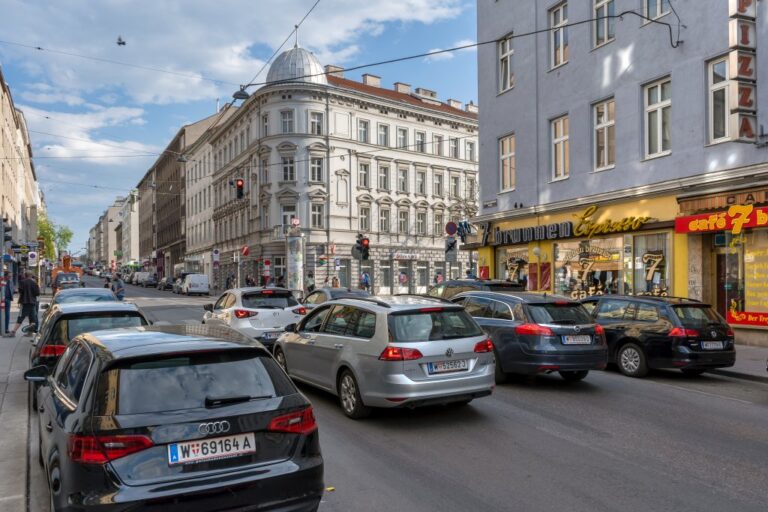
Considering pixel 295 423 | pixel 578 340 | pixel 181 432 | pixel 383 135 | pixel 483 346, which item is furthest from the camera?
pixel 383 135

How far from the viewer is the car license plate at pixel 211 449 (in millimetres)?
3531

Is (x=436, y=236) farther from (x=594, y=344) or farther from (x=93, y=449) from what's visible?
(x=93, y=449)

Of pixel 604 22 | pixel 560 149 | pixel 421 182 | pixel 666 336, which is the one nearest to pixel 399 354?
pixel 666 336

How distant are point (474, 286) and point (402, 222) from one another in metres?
38.4

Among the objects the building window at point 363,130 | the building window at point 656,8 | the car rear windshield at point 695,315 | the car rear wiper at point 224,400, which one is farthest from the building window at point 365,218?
the car rear wiper at point 224,400

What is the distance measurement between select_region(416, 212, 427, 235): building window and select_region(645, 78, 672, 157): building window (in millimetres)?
36232

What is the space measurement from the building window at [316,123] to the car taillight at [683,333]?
39.5 meters

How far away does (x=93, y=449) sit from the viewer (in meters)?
3.42

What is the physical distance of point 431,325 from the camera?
7.62 metres

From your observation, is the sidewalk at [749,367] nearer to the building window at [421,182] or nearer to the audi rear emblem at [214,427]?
the audi rear emblem at [214,427]

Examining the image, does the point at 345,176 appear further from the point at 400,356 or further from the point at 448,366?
the point at 400,356

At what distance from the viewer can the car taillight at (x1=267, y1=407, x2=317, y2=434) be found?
3871 millimetres

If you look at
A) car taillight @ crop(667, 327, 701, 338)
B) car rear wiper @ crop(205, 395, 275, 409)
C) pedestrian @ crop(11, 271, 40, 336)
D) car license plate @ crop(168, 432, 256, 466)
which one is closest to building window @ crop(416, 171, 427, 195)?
pedestrian @ crop(11, 271, 40, 336)

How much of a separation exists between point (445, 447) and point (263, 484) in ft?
9.99
